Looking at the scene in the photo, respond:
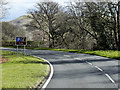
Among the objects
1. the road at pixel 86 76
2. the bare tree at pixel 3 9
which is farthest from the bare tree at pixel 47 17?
the road at pixel 86 76

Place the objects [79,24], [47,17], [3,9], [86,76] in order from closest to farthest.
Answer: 1. [86,76]
2. [3,9]
3. [79,24]
4. [47,17]

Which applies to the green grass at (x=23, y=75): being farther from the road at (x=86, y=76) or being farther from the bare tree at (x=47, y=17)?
the bare tree at (x=47, y=17)

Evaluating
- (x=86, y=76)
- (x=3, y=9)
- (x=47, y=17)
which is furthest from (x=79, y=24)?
(x=86, y=76)

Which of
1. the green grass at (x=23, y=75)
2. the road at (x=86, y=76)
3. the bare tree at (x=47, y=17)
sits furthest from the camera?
the bare tree at (x=47, y=17)

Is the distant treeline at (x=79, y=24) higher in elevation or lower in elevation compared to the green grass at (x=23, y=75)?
higher

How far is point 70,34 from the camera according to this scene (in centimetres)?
4616

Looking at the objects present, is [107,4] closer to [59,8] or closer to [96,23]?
[96,23]

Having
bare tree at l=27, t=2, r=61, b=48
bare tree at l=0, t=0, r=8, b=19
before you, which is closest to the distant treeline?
bare tree at l=27, t=2, r=61, b=48

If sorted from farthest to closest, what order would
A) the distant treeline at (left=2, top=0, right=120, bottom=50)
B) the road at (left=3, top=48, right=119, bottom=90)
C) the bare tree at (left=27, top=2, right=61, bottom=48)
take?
the bare tree at (left=27, top=2, right=61, bottom=48), the distant treeline at (left=2, top=0, right=120, bottom=50), the road at (left=3, top=48, right=119, bottom=90)

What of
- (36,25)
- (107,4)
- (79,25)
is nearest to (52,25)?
(36,25)

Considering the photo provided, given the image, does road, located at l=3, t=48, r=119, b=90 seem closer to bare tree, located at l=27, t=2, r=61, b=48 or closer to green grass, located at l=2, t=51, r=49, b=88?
green grass, located at l=2, t=51, r=49, b=88

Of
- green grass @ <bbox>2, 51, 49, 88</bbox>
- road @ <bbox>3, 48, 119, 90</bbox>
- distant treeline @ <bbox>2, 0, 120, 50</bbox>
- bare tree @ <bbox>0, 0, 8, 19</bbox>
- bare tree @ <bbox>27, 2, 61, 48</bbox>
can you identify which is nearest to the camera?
green grass @ <bbox>2, 51, 49, 88</bbox>

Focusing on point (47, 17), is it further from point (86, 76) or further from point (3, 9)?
point (86, 76)

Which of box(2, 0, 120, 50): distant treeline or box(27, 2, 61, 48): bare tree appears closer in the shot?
box(2, 0, 120, 50): distant treeline
